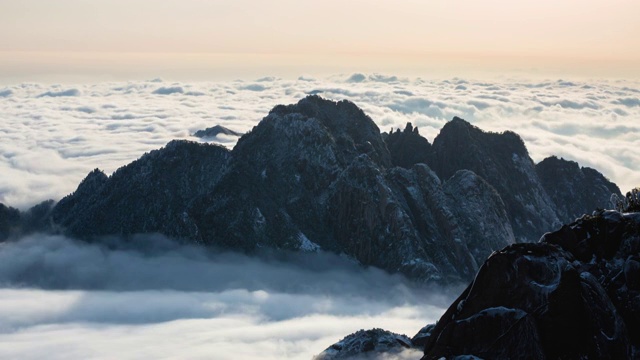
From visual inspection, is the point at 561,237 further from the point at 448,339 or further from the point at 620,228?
the point at 448,339

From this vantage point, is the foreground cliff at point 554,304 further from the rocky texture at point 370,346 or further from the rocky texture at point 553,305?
the rocky texture at point 370,346

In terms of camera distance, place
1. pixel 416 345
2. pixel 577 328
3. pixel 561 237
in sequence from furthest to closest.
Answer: pixel 416 345 → pixel 561 237 → pixel 577 328

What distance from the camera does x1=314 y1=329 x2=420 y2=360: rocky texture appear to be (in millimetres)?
142875

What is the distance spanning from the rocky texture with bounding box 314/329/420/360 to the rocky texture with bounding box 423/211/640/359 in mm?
52150

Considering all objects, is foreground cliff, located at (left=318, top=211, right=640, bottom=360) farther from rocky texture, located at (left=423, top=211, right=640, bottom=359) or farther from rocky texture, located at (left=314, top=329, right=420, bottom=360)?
rocky texture, located at (left=314, top=329, right=420, bottom=360)

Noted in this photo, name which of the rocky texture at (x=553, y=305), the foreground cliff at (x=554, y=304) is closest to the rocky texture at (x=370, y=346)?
the rocky texture at (x=553, y=305)

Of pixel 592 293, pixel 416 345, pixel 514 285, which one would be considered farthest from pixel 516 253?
pixel 416 345

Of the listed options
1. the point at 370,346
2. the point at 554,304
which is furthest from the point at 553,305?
the point at 370,346

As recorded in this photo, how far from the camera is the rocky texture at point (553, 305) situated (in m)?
81.9

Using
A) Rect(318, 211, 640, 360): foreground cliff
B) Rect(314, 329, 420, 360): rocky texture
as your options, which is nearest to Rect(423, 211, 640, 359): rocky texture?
Rect(318, 211, 640, 360): foreground cliff

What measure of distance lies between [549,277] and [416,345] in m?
64.4

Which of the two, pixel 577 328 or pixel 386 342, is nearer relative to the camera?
pixel 577 328

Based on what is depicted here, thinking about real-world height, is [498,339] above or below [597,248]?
below

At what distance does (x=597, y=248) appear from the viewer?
93062 mm
